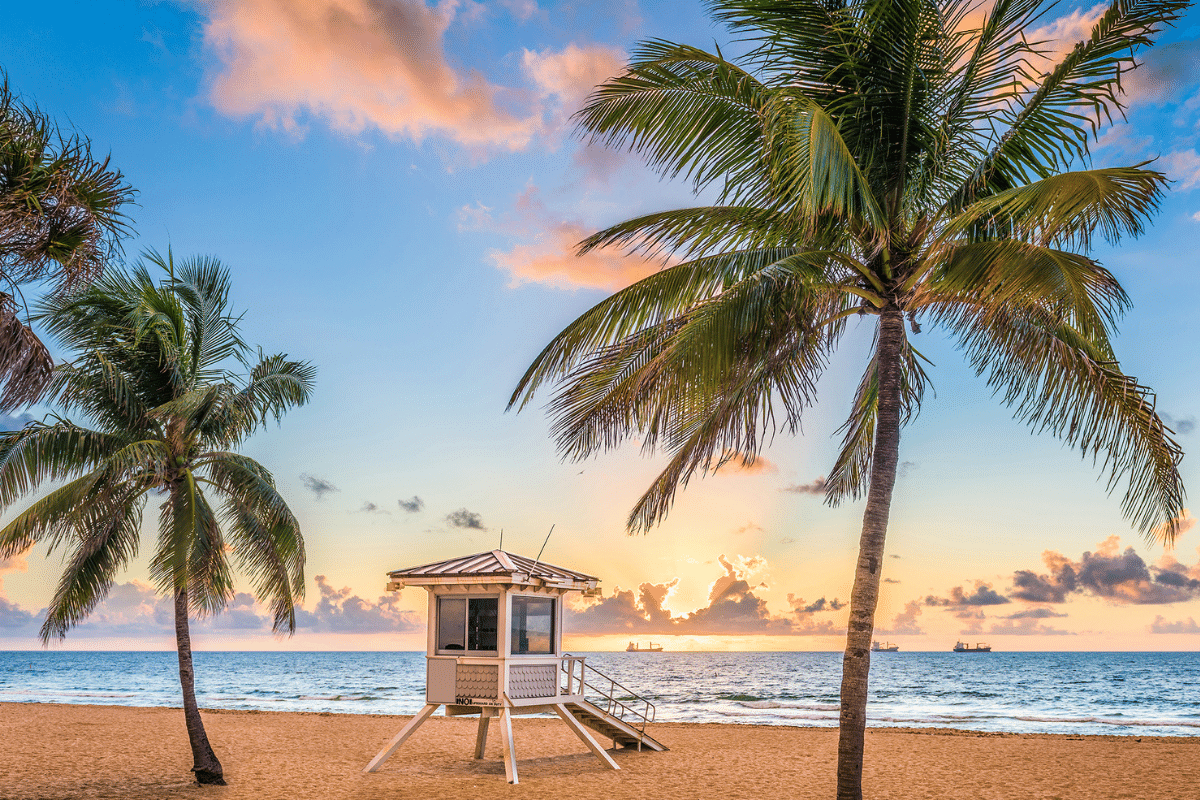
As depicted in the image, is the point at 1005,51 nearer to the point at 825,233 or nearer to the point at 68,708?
the point at 825,233

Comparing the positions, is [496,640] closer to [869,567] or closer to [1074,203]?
[869,567]

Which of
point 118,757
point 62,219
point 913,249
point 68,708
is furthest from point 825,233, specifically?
point 68,708

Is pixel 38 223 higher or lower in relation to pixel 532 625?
higher

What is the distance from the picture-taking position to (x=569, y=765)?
14508 mm

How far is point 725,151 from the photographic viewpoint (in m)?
8.43

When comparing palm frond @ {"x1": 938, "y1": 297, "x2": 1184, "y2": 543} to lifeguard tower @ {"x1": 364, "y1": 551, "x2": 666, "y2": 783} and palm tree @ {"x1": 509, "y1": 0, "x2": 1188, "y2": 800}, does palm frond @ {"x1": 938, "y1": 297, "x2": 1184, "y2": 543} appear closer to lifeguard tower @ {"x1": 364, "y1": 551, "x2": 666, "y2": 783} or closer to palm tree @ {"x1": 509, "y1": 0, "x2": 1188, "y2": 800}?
palm tree @ {"x1": 509, "y1": 0, "x2": 1188, "y2": 800}

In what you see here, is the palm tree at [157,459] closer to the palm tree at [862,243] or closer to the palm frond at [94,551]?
the palm frond at [94,551]

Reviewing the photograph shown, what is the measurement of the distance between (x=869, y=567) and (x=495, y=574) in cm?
670

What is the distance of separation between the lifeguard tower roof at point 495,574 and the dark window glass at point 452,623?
43 cm

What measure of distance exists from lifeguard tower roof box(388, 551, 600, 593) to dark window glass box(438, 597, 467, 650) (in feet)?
1.40

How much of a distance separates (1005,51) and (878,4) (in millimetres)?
1405

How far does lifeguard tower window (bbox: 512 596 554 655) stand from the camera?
529 inches

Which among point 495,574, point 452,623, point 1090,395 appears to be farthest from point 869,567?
point 452,623

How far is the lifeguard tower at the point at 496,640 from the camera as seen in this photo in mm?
13133
